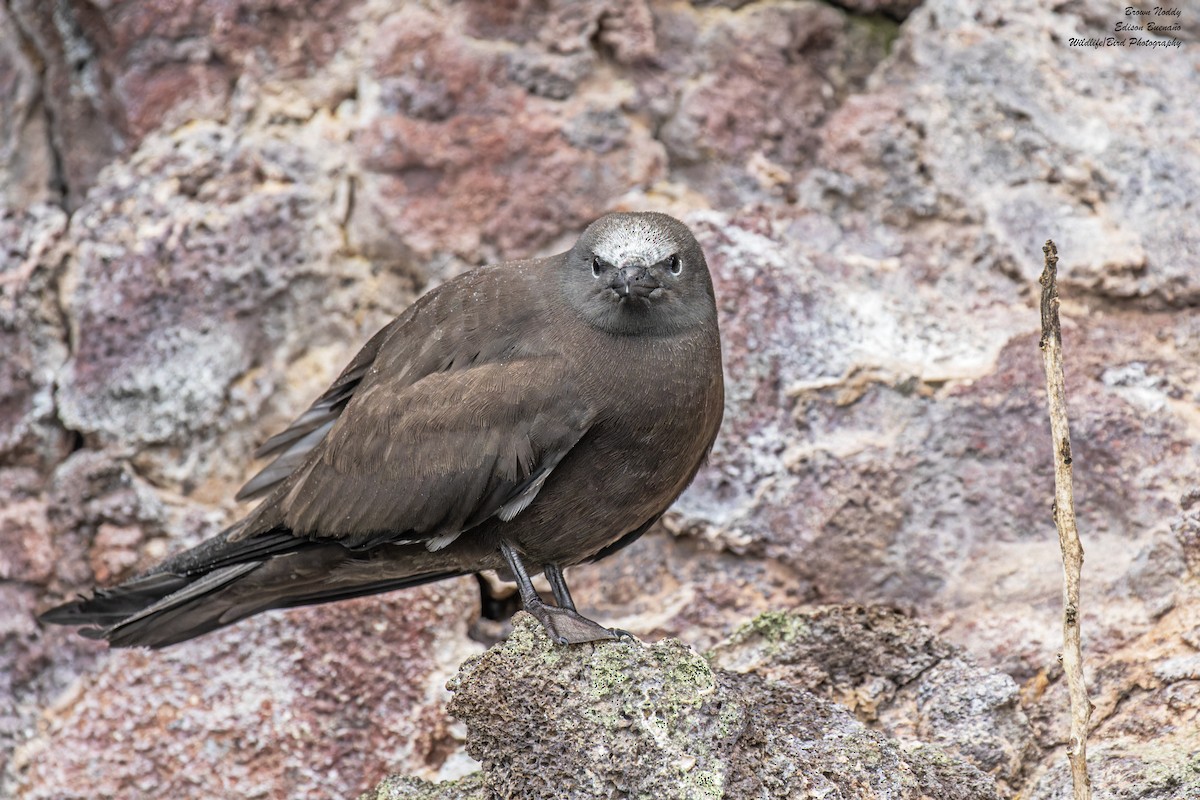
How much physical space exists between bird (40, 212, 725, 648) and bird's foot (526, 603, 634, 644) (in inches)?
0.4

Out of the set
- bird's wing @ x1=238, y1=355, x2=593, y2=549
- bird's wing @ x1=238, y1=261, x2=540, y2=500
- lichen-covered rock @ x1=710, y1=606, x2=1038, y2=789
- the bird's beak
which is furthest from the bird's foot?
the bird's beak

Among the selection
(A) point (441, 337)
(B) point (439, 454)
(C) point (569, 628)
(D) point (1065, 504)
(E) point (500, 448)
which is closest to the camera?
(D) point (1065, 504)

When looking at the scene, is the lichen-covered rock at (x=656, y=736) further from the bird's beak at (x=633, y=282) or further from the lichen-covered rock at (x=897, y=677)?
the bird's beak at (x=633, y=282)

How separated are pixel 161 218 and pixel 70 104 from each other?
944 mm

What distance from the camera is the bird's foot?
12.5 ft

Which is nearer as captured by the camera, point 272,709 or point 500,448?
point 500,448

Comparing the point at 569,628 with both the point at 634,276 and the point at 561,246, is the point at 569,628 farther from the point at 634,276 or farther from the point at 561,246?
the point at 561,246

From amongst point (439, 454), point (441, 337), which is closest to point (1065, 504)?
point (439, 454)

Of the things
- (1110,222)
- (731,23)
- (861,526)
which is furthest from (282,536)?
(1110,222)

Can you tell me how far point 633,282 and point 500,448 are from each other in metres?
0.66

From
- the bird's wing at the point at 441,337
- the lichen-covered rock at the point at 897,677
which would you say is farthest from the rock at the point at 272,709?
the lichen-covered rock at the point at 897,677

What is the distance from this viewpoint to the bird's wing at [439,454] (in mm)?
4152

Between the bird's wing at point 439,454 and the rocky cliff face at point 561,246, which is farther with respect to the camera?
the rocky cliff face at point 561,246

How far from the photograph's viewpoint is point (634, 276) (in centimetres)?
424
